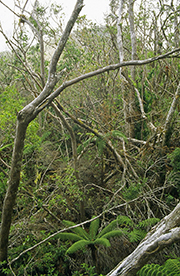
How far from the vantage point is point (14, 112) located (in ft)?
16.3

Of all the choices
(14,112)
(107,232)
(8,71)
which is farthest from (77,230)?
(8,71)

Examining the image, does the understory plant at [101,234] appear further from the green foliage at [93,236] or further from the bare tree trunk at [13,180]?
the bare tree trunk at [13,180]

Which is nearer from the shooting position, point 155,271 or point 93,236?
point 155,271

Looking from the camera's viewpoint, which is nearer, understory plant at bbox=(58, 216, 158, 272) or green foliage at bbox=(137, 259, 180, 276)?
green foliage at bbox=(137, 259, 180, 276)

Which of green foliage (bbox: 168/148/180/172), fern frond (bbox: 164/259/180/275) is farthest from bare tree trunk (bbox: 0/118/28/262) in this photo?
green foliage (bbox: 168/148/180/172)

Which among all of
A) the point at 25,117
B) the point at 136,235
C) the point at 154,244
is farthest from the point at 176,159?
the point at 25,117

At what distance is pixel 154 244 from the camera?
198 cm

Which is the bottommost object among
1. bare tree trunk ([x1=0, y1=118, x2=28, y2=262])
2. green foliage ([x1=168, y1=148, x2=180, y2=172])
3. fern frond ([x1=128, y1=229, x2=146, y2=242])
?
fern frond ([x1=128, y1=229, x2=146, y2=242])

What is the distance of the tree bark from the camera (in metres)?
1.93

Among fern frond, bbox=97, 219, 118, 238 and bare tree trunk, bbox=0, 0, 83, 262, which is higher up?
bare tree trunk, bbox=0, 0, 83, 262

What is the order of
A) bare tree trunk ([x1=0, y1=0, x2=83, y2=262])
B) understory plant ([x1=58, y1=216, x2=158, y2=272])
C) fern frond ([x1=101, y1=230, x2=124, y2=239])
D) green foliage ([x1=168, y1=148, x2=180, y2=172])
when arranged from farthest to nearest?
green foliage ([x1=168, y1=148, x2=180, y2=172])
fern frond ([x1=101, y1=230, x2=124, y2=239])
understory plant ([x1=58, y1=216, x2=158, y2=272])
bare tree trunk ([x1=0, y1=0, x2=83, y2=262])

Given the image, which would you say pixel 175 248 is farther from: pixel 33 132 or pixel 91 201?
pixel 33 132

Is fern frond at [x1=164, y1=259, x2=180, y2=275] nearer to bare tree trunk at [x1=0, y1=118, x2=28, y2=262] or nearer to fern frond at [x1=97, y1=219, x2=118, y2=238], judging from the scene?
fern frond at [x1=97, y1=219, x2=118, y2=238]

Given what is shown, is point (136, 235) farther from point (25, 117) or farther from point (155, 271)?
point (25, 117)
